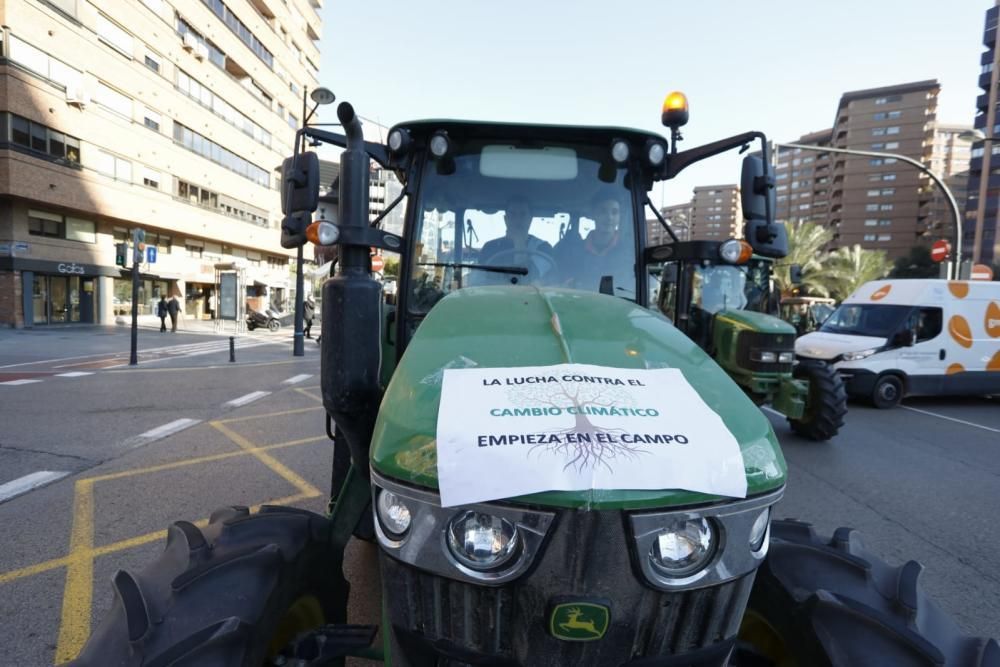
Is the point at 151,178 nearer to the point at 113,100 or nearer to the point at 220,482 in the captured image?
the point at 113,100

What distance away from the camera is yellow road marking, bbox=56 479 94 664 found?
283 cm

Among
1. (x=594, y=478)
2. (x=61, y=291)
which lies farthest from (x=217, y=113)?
(x=594, y=478)

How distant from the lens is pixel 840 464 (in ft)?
22.0

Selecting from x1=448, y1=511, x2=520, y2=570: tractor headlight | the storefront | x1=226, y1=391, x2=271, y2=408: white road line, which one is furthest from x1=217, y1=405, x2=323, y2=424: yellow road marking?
the storefront

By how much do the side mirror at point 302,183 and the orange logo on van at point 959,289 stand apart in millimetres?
13075

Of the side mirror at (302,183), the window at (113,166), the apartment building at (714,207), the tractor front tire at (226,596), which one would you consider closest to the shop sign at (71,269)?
the window at (113,166)

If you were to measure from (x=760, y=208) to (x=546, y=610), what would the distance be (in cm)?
222

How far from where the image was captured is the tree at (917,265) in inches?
2092

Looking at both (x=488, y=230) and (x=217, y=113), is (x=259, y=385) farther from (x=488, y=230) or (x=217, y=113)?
(x=217, y=113)

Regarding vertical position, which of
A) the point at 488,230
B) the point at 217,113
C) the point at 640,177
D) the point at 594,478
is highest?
the point at 217,113

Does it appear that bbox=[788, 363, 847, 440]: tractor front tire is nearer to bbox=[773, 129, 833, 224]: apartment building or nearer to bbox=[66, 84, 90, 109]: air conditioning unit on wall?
bbox=[66, 84, 90, 109]: air conditioning unit on wall

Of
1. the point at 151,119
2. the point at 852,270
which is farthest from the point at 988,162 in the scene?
the point at 151,119

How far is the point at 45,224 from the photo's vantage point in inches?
963

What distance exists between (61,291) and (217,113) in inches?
598
